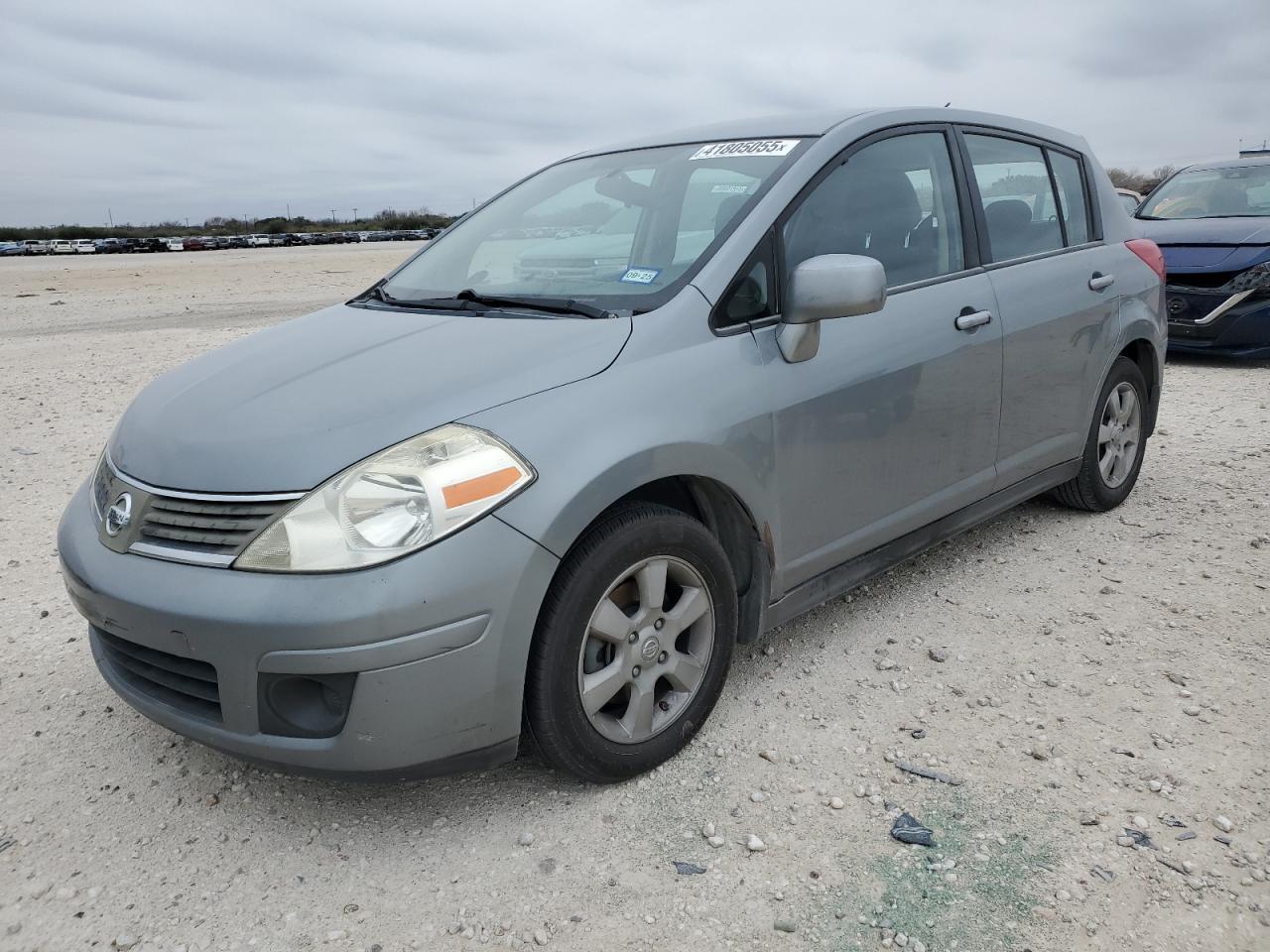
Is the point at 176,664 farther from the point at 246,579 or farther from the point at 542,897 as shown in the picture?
the point at 542,897

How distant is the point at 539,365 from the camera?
8.13 ft

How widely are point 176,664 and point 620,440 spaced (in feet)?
3.75

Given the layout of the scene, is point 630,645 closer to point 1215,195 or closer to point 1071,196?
point 1071,196

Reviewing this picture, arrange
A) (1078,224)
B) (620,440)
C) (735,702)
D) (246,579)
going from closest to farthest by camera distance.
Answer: (246,579)
(620,440)
(735,702)
(1078,224)

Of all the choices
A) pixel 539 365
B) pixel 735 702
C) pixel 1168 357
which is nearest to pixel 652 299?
pixel 539 365

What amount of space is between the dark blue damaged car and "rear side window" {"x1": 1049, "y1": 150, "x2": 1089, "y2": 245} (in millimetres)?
3705

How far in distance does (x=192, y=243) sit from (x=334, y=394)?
62.7m

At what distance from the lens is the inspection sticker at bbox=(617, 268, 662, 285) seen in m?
2.85

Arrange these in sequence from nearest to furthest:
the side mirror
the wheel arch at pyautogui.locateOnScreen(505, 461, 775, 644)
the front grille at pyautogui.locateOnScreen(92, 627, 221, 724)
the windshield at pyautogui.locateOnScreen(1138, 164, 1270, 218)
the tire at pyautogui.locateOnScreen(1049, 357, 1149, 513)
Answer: the front grille at pyautogui.locateOnScreen(92, 627, 221, 724), the wheel arch at pyautogui.locateOnScreen(505, 461, 775, 644), the side mirror, the tire at pyautogui.locateOnScreen(1049, 357, 1149, 513), the windshield at pyautogui.locateOnScreen(1138, 164, 1270, 218)

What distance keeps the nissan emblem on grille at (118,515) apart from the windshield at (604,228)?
118 centimetres

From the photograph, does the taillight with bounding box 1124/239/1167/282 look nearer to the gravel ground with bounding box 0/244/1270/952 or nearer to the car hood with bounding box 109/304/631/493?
the gravel ground with bounding box 0/244/1270/952

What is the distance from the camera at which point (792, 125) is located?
3344 mm

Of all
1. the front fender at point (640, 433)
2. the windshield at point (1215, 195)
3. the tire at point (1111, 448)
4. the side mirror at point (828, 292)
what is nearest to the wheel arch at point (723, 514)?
the front fender at point (640, 433)

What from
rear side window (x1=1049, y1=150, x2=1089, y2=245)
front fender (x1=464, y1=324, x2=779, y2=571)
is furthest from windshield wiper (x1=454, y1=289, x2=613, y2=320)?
rear side window (x1=1049, y1=150, x2=1089, y2=245)
